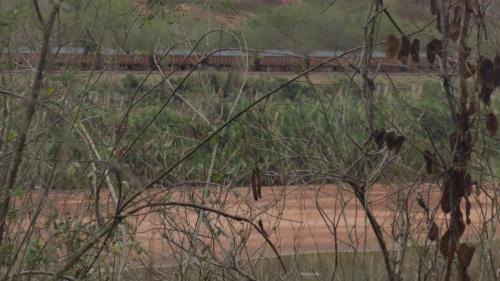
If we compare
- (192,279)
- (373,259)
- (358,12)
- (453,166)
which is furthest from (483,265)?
(358,12)

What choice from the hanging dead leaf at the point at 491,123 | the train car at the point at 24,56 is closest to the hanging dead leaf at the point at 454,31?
the hanging dead leaf at the point at 491,123

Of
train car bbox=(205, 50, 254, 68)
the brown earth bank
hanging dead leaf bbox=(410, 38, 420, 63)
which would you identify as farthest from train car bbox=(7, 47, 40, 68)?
hanging dead leaf bbox=(410, 38, 420, 63)

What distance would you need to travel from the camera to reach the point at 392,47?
349 centimetres

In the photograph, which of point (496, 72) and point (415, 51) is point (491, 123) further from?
point (415, 51)

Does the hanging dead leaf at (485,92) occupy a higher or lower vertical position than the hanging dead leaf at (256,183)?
higher

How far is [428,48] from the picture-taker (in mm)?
3547

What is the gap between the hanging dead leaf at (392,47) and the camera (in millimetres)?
3480

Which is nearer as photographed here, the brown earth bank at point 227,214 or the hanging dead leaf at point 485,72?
the hanging dead leaf at point 485,72

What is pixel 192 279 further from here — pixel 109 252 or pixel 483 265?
pixel 483 265

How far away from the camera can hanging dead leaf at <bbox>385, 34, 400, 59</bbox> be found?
137 inches

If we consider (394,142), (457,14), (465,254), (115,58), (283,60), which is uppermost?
(283,60)

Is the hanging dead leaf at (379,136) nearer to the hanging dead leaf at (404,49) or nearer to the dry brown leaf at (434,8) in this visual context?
the hanging dead leaf at (404,49)

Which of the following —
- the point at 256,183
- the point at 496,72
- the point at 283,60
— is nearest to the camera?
the point at 496,72

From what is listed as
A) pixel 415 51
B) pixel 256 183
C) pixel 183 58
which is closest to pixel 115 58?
pixel 256 183
